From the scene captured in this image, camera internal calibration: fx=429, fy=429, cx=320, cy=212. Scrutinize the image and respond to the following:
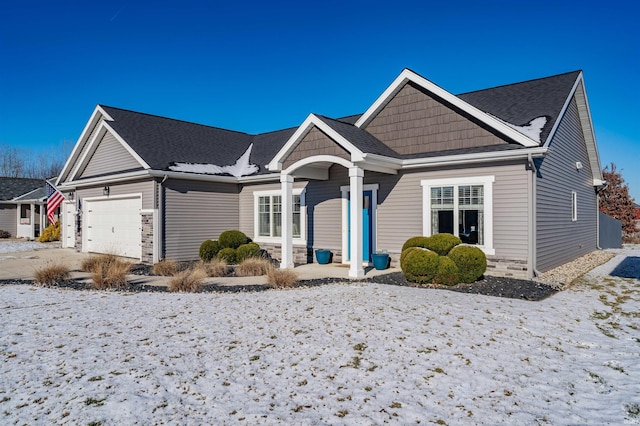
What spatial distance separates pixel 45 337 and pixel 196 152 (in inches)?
454

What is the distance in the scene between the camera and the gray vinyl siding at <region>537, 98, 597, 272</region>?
11.1 m

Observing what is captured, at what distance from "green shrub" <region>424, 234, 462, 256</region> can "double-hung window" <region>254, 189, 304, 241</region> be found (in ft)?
17.6

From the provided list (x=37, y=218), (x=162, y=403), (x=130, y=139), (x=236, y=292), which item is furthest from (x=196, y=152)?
(x=37, y=218)

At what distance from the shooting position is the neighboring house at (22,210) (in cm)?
2825

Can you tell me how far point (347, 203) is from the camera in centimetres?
1305

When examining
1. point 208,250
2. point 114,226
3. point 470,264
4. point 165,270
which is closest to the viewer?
point 470,264

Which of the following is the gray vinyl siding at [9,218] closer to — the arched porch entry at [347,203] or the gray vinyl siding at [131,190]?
the gray vinyl siding at [131,190]

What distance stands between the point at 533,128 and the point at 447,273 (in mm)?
4440

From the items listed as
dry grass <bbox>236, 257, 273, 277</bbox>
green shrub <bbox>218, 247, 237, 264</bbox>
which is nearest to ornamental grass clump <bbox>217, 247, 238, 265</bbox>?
green shrub <bbox>218, 247, 237, 264</bbox>

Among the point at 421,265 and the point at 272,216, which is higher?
the point at 272,216

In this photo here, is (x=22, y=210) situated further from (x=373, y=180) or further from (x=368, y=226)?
(x=373, y=180)

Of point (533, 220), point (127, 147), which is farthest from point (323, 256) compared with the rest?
point (127, 147)

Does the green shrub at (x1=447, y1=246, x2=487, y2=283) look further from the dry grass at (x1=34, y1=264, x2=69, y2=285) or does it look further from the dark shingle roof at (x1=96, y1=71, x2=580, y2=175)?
the dry grass at (x1=34, y1=264, x2=69, y2=285)

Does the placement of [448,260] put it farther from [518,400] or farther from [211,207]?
[211,207]
